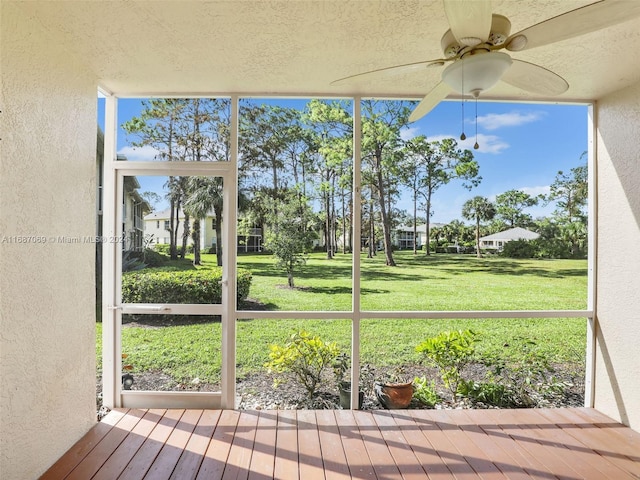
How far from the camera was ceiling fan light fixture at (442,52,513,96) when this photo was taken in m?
1.34

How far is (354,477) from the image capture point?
6.72 ft

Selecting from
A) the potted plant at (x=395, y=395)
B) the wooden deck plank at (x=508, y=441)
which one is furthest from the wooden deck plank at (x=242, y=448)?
the wooden deck plank at (x=508, y=441)

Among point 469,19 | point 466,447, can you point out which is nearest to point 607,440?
point 466,447

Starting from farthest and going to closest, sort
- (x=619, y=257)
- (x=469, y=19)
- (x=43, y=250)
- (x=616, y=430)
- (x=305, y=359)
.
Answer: (x=305, y=359) → (x=619, y=257) → (x=616, y=430) → (x=43, y=250) → (x=469, y=19)

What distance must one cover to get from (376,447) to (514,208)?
2355 millimetres

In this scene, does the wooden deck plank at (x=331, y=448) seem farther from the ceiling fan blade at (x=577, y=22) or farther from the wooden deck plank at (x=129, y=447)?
the ceiling fan blade at (x=577, y=22)

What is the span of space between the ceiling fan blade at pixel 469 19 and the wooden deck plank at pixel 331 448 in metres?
2.20

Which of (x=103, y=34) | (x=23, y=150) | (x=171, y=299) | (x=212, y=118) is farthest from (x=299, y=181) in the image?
(x=23, y=150)

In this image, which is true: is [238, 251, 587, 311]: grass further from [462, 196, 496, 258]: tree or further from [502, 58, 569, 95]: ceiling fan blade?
[502, 58, 569, 95]: ceiling fan blade

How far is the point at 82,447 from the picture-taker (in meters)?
2.36

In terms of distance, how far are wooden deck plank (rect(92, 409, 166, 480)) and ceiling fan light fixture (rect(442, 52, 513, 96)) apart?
264cm

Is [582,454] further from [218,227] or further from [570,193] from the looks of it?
[218,227]

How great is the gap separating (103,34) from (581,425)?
4.14 meters

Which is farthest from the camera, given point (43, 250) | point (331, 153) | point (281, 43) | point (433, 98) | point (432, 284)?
point (432, 284)
